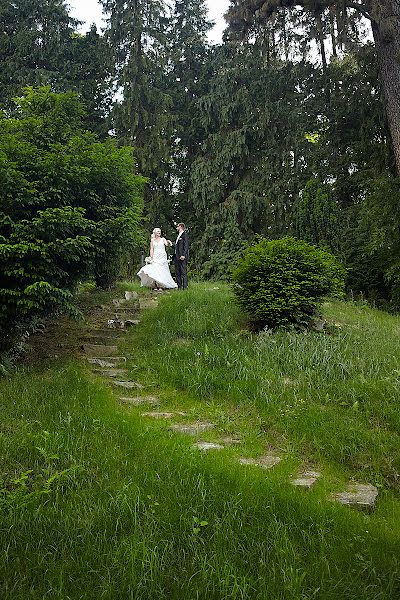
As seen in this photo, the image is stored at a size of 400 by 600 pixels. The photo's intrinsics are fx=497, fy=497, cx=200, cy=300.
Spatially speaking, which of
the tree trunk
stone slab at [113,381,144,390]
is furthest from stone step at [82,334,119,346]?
the tree trunk

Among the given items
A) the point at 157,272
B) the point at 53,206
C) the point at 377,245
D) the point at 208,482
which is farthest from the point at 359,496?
the point at 157,272

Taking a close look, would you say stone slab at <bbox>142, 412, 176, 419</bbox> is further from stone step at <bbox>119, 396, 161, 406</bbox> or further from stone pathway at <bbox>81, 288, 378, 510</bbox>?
stone step at <bbox>119, 396, 161, 406</bbox>

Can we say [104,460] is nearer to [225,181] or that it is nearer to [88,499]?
[88,499]

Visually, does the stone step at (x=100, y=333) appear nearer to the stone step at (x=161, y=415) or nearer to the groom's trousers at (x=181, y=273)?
the stone step at (x=161, y=415)

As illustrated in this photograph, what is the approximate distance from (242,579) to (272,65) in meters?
19.4

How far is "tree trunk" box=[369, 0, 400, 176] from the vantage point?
1002 cm

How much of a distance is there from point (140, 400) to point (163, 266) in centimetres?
692

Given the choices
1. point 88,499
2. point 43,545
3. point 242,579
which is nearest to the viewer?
point 242,579

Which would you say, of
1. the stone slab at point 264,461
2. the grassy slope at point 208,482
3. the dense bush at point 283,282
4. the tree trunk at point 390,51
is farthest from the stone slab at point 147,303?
the tree trunk at point 390,51

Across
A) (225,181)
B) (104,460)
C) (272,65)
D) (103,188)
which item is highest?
(272,65)

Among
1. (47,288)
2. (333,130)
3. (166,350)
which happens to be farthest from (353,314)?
(333,130)

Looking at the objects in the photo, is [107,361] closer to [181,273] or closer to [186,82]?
[181,273]

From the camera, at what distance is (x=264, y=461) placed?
4102 mm

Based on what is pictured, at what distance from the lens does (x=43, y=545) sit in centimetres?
287
